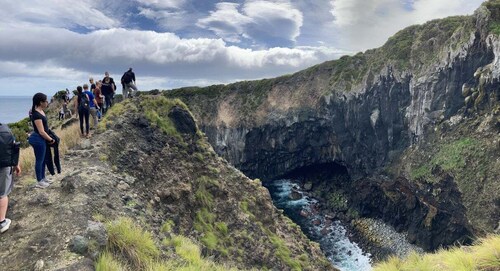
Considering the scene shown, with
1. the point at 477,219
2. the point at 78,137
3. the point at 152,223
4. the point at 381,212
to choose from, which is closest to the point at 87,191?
the point at 152,223

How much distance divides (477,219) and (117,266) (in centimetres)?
4418

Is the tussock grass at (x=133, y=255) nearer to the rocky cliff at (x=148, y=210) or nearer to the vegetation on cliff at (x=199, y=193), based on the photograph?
the rocky cliff at (x=148, y=210)

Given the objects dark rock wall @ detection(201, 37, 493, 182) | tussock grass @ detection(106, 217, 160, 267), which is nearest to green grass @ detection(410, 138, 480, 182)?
dark rock wall @ detection(201, 37, 493, 182)

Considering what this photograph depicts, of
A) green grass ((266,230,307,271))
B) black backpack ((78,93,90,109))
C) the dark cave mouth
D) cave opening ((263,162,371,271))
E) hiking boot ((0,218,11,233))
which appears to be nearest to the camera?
hiking boot ((0,218,11,233))

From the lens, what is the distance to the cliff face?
1802 inches

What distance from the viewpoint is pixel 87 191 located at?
11.8 metres

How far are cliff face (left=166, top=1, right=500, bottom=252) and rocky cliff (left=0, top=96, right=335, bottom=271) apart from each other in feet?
107

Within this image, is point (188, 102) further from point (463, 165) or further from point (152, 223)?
point (152, 223)

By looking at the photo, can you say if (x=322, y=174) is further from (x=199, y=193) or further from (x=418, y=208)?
(x=199, y=193)

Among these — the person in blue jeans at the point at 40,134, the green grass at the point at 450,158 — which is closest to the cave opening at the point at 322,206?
the green grass at the point at 450,158

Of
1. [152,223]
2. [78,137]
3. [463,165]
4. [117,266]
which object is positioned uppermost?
[78,137]

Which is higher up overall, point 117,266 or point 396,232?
point 117,266

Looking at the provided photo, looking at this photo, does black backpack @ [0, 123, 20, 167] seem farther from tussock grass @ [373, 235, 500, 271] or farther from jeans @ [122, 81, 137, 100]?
jeans @ [122, 81, 137, 100]

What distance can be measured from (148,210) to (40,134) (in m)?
5.52
